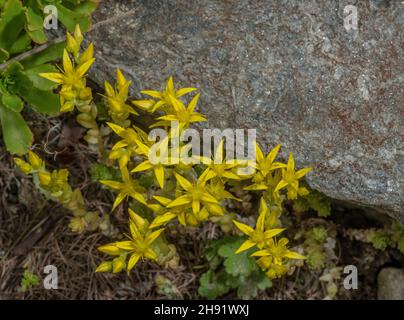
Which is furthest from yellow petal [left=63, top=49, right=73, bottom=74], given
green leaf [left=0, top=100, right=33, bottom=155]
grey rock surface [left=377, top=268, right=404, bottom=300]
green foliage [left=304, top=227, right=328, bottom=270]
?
grey rock surface [left=377, top=268, right=404, bottom=300]

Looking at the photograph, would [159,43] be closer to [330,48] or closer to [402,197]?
[330,48]

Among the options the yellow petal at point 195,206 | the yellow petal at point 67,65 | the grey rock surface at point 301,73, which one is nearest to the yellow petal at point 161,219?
the yellow petal at point 195,206

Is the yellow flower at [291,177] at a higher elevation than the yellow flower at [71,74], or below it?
below

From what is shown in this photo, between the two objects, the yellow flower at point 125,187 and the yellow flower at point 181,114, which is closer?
the yellow flower at point 181,114

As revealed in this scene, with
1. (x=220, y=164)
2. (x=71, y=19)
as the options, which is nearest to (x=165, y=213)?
(x=220, y=164)

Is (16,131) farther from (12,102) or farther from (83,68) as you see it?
(83,68)

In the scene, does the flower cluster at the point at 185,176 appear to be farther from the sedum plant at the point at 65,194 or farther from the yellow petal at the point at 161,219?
the sedum plant at the point at 65,194

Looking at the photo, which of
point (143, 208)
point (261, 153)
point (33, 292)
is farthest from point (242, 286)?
point (33, 292)
